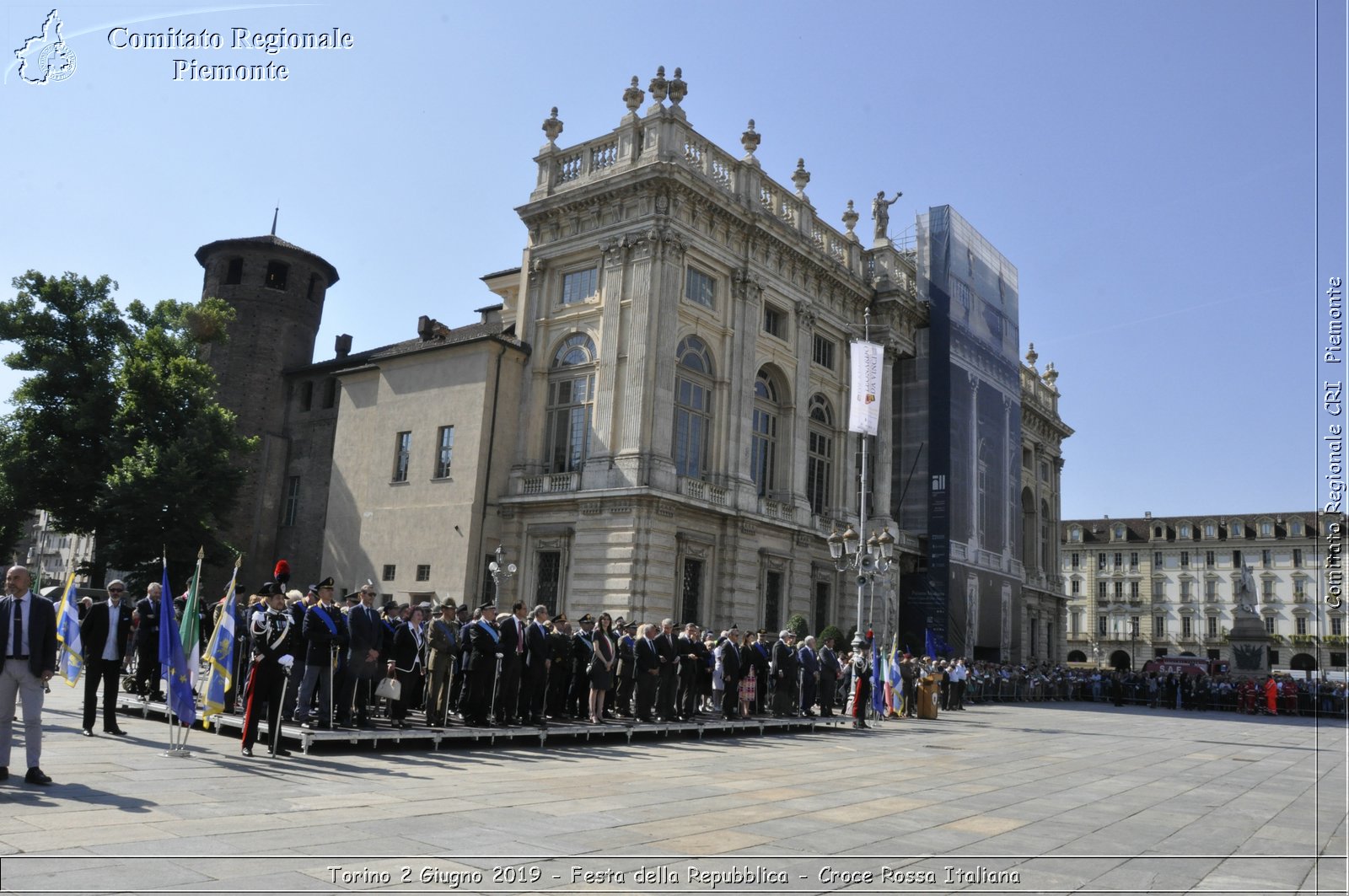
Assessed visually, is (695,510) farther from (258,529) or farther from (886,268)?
(258,529)

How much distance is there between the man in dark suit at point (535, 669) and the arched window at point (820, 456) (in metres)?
22.2

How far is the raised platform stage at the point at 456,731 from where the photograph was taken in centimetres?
1274

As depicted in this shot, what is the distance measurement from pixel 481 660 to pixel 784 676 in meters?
8.77

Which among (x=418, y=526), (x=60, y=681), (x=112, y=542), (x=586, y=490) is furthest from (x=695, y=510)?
(x=112, y=542)

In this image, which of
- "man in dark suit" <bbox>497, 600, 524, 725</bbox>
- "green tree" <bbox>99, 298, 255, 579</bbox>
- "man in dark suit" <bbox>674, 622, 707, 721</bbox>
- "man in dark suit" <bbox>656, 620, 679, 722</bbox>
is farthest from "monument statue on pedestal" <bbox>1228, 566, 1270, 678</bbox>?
"green tree" <bbox>99, 298, 255, 579</bbox>

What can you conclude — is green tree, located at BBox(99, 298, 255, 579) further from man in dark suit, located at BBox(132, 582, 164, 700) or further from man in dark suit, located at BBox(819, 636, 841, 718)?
man in dark suit, located at BBox(819, 636, 841, 718)

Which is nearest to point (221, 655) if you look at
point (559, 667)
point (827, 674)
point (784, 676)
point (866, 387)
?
point (559, 667)

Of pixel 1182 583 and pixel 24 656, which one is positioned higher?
pixel 1182 583

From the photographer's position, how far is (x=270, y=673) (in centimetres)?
1195

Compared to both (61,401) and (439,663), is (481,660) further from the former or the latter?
(61,401)

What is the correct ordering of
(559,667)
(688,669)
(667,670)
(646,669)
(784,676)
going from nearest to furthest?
(559,667) → (646,669) → (667,670) → (688,669) → (784,676)

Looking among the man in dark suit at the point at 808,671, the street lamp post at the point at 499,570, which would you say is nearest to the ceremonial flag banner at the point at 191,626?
the man in dark suit at the point at 808,671

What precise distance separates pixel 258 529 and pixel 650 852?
38.3 meters

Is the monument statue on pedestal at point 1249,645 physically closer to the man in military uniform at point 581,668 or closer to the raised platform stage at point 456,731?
the raised platform stage at point 456,731
